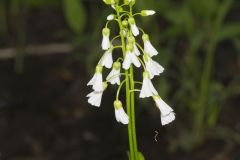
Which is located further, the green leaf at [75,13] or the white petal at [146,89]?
the green leaf at [75,13]

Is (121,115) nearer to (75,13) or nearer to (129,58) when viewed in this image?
(129,58)

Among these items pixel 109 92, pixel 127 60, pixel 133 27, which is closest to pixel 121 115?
pixel 127 60

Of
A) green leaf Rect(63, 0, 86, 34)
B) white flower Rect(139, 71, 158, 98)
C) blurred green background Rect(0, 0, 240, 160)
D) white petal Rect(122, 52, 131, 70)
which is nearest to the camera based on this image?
white petal Rect(122, 52, 131, 70)

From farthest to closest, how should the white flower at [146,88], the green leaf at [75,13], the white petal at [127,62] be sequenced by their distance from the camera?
the green leaf at [75,13] → the white flower at [146,88] → the white petal at [127,62]

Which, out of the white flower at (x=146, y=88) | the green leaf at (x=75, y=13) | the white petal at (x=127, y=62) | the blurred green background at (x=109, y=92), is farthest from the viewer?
the blurred green background at (x=109, y=92)

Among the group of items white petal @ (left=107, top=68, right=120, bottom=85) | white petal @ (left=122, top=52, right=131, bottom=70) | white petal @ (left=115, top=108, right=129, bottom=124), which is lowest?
white petal @ (left=115, top=108, right=129, bottom=124)

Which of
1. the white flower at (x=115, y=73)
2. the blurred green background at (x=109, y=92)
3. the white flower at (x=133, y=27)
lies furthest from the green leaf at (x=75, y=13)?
the white flower at (x=133, y=27)

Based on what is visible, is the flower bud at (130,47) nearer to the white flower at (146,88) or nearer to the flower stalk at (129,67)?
the flower stalk at (129,67)

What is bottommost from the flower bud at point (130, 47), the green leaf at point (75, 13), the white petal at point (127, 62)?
the white petal at point (127, 62)

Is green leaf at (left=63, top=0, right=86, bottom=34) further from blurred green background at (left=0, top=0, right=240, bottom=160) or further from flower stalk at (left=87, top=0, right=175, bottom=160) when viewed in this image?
flower stalk at (left=87, top=0, right=175, bottom=160)

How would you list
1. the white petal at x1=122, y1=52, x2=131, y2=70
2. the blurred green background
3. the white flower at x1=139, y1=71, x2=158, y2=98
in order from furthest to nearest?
the blurred green background → the white flower at x1=139, y1=71, x2=158, y2=98 → the white petal at x1=122, y1=52, x2=131, y2=70

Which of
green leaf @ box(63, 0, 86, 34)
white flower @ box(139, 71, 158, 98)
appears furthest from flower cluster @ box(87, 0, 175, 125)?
green leaf @ box(63, 0, 86, 34)
